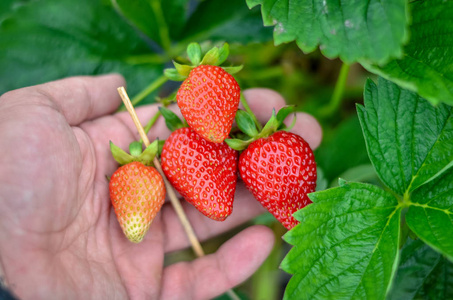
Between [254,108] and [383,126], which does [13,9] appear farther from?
[383,126]

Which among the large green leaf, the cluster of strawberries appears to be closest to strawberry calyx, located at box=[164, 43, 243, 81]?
the cluster of strawberries

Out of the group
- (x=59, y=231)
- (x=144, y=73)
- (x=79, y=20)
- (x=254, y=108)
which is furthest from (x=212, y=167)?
(x=79, y=20)

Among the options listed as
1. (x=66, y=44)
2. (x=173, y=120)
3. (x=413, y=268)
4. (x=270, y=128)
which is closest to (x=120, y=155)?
(x=173, y=120)

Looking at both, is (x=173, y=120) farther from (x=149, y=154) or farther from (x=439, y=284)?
(x=439, y=284)

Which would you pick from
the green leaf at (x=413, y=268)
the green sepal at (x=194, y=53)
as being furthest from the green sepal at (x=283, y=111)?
the green leaf at (x=413, y=268)

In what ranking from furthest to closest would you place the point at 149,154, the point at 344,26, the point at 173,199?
the point at 173,199 → the point at 149,154 → the point at 344,26

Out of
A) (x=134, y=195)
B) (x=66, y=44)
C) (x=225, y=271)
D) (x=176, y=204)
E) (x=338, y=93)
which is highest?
(x=66, y=44)
